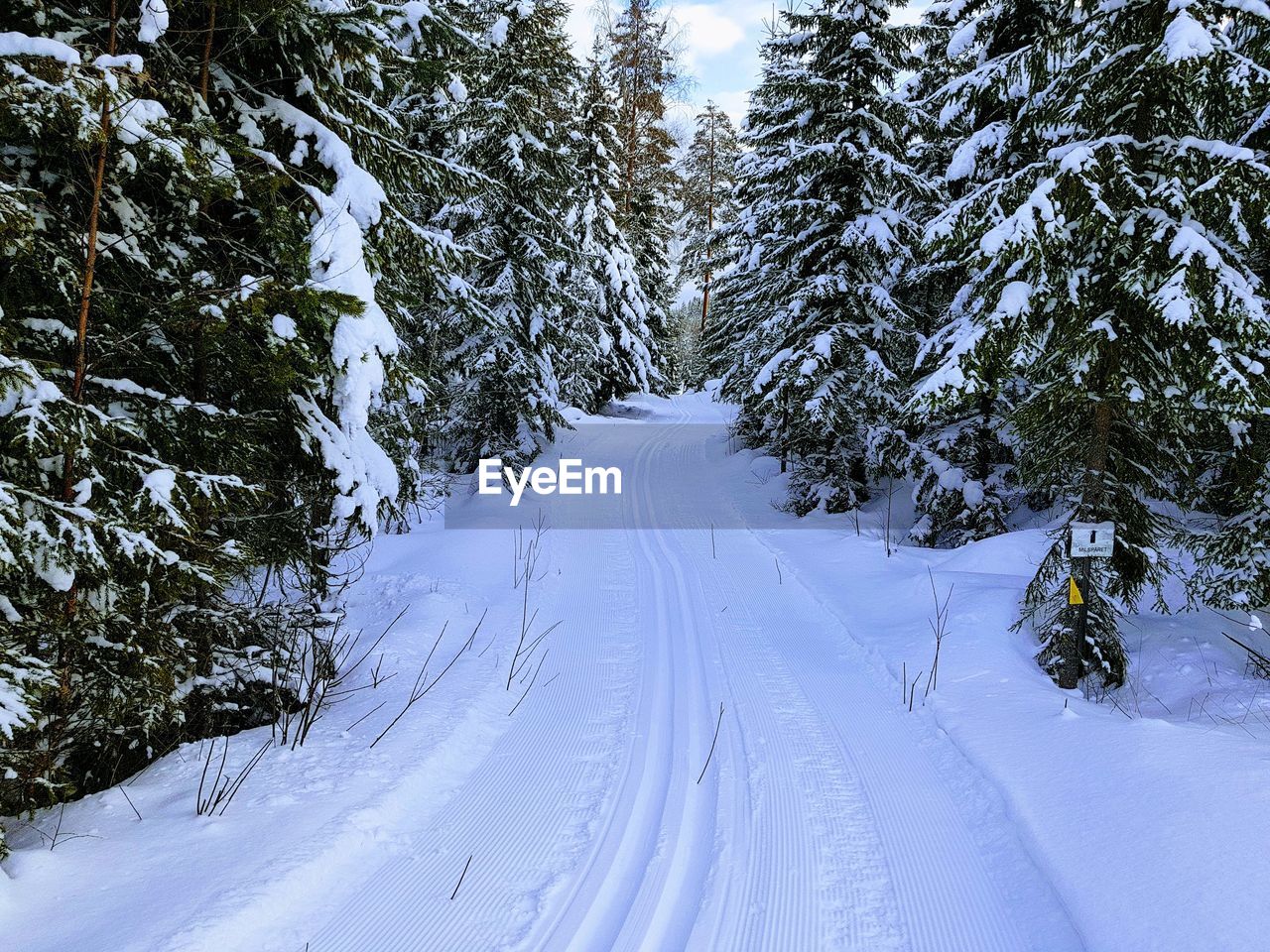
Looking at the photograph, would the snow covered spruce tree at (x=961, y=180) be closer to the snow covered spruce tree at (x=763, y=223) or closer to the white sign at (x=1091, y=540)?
the white sign at (x=1091, y=540)

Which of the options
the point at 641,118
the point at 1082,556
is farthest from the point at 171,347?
the point at 641,118

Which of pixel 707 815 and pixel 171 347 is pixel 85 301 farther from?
pixel 707 815

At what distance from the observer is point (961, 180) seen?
1130cm

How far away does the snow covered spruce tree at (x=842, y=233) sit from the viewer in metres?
13.1

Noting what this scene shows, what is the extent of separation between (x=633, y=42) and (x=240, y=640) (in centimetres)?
3264

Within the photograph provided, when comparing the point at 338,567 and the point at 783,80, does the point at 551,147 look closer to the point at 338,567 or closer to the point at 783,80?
the point at 783,80

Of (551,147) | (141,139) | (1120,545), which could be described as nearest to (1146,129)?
(1120,545)

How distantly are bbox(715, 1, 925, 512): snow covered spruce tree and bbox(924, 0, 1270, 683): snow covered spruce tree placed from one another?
588cm

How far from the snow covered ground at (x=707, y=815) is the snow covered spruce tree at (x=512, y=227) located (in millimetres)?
9972

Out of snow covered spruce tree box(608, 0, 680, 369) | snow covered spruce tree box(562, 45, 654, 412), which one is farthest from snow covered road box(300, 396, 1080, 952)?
snow covered spruce tree box(608, 0, 680, 369)

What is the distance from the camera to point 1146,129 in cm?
630

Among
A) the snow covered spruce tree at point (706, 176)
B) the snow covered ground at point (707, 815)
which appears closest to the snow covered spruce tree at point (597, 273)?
the snow covered spruce tree at point (706, 176)

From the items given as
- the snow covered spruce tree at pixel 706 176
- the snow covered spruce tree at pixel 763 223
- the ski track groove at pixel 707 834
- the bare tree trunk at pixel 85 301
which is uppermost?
the snow covered spruce tree at pixel 706 176

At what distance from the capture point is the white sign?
633cm
